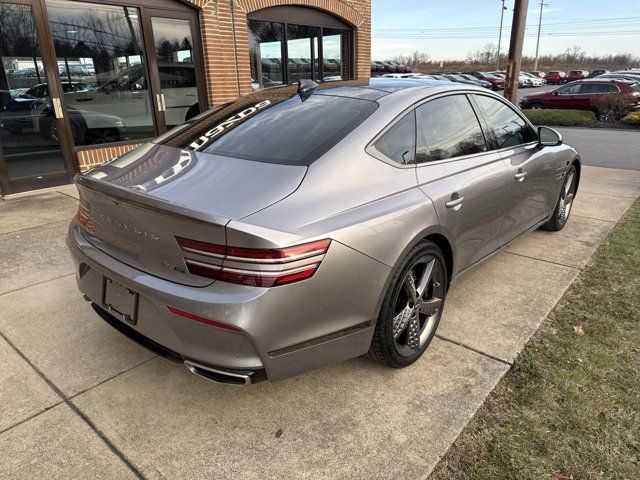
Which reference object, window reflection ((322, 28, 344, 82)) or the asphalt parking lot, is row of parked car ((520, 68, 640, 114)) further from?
the asphalt parking lot

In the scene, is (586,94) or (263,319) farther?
(586,94)

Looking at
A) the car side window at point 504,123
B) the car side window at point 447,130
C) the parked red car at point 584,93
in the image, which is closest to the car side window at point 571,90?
the parked red car at point 584,93

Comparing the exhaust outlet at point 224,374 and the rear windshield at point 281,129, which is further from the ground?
the rear windshield at point 281,129

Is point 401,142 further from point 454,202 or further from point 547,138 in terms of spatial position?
point 547,138

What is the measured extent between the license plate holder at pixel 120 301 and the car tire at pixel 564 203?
4.11 metres

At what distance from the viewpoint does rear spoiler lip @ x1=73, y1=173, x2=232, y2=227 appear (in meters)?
1.91

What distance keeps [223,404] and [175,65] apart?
676 centimetres

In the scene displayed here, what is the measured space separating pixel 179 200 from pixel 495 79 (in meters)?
41.0

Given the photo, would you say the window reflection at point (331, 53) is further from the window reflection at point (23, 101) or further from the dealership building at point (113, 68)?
the window reflection at point (23, 101)

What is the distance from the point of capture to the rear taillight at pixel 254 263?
6.25 feet

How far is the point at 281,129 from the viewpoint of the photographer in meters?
2.63

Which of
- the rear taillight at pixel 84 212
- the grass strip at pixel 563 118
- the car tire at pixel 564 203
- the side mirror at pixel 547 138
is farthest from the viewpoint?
the grass strip at pixel 563 118

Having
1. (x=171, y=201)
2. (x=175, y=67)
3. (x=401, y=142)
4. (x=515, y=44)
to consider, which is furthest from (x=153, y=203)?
(x=515, y=44)

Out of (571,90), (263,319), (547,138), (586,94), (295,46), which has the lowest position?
(586,94)
